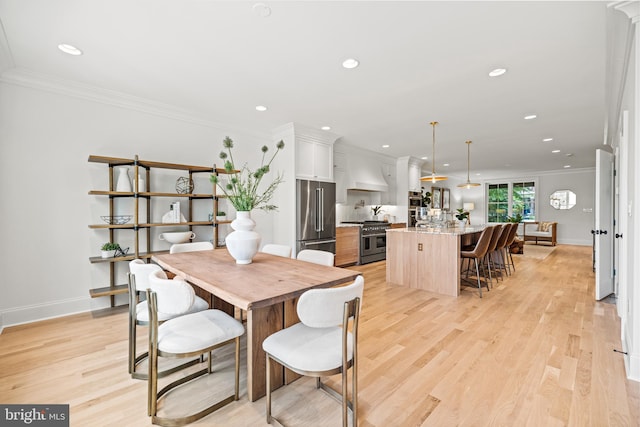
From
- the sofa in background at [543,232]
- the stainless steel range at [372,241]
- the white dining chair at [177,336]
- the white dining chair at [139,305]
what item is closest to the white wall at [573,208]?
the sofa in background at [543,232]

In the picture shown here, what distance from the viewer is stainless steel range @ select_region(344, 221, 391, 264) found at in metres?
6.11

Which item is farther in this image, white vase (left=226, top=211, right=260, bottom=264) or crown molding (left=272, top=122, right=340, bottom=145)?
crown molding (left=272, top=122, right=340, bottom=145)

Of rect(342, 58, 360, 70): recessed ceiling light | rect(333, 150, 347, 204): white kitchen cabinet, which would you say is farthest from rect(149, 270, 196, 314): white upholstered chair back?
rect(333, 150, 347, 204): white kitchen cabinet

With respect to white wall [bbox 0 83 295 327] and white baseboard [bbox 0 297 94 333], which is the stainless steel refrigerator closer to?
white wall [bbox 0 83 295 327]

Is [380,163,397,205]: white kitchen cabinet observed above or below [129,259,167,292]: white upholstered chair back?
above

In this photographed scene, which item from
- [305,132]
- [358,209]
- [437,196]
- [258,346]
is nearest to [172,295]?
[258,346]

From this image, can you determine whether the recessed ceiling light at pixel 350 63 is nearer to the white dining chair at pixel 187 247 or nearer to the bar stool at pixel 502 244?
the white dining chair at pixel 187 247

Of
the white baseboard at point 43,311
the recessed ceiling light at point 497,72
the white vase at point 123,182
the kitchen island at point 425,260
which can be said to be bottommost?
the white baseboard at point 43,311

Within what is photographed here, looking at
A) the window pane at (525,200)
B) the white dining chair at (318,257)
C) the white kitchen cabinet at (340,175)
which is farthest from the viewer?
the window pane at (525,200)

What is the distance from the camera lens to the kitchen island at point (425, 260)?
3.90 meters

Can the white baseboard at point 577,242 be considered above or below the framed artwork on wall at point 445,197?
below

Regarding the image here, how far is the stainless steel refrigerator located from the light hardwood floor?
1.84m

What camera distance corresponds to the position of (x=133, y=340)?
1.92 meters

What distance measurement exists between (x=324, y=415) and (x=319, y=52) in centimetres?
277
